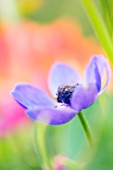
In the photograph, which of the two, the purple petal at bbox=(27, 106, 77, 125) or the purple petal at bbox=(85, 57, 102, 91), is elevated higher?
the purple petal at bbox=(85, 57, 102, 91)

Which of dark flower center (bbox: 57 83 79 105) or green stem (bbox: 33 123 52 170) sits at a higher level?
dark flower center (bbox: 57 83 79 105)

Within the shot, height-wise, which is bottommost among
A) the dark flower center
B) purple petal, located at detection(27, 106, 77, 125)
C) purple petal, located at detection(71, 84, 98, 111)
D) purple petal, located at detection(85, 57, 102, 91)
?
purple petal, located at detection(27, 106, 77, 125)

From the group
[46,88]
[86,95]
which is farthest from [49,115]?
[46,88]

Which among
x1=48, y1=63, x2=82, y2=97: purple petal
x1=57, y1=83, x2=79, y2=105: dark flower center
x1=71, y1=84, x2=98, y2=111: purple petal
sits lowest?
x1=71, y1=84, x2=98, y2=111: purple petal

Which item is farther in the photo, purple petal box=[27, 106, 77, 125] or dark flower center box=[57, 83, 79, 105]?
dark flower center box=[57, 83, 79, 105]

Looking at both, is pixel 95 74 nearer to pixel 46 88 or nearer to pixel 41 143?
pixel 41 143

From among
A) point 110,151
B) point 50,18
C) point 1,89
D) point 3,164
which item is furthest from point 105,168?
point 50,18

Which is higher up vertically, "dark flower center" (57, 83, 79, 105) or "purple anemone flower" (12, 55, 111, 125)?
"dark flower center" (57, 83, 79, 105)
